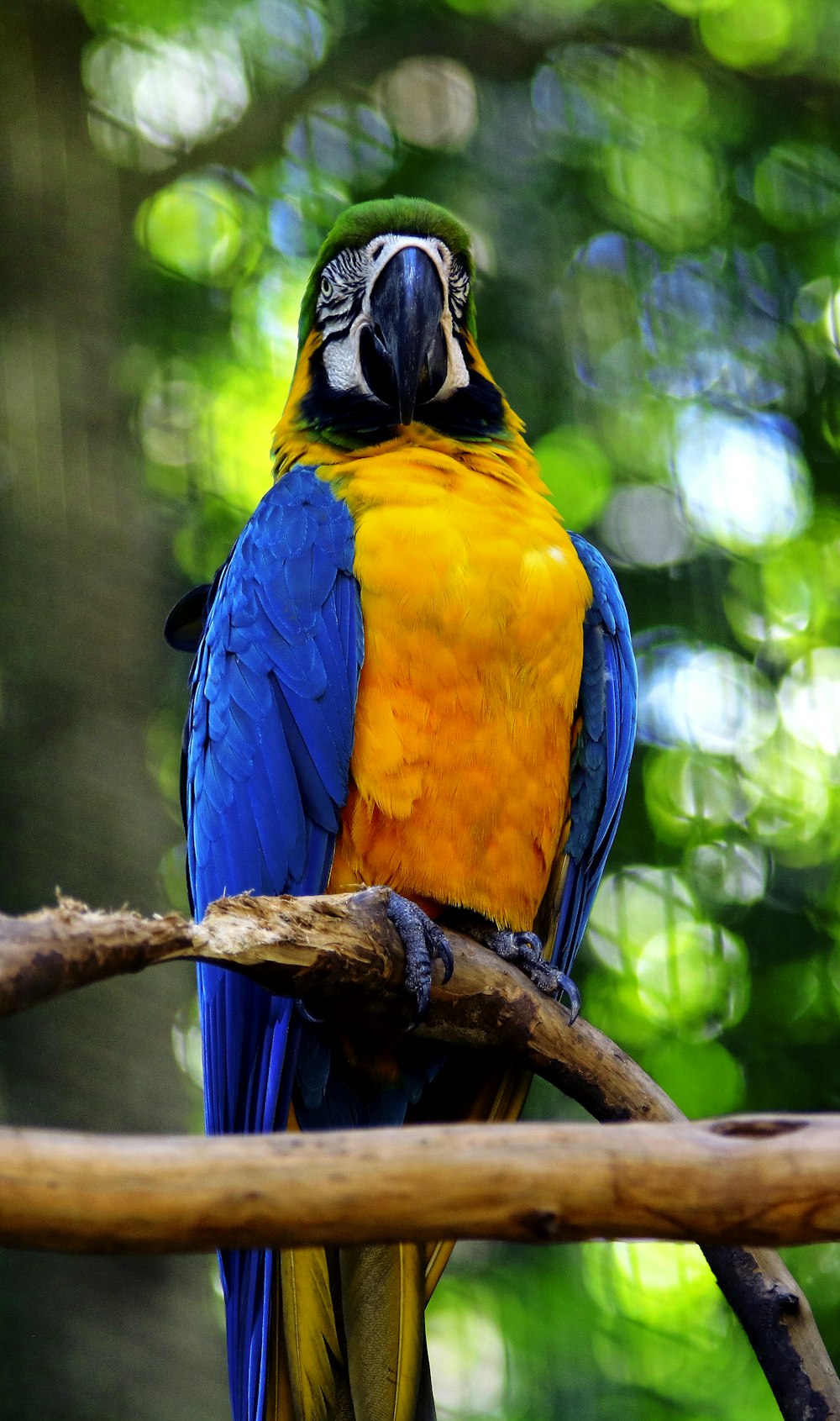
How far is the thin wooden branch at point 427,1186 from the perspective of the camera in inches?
26.8

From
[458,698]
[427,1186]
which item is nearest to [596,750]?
[458,698]

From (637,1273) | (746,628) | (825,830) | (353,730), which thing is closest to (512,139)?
(746,628)

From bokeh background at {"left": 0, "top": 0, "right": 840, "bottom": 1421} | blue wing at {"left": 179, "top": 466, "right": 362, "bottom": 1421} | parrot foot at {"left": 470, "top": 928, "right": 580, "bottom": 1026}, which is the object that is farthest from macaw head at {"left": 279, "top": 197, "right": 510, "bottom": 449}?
bokeh background at {"left": 0, "top": 0, "right": 840, "bottom": 1421}

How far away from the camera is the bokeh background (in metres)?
2.55

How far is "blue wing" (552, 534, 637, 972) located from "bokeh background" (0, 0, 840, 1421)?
92 cm

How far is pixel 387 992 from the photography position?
1.37 meters

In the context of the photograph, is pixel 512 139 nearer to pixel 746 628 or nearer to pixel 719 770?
pixel 746 628

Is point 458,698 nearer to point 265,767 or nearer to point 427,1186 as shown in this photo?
point 265,767

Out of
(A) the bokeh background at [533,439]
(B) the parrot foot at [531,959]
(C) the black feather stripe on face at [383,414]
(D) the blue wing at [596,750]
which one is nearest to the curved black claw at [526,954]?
(B) the parrot foot at [531,959]

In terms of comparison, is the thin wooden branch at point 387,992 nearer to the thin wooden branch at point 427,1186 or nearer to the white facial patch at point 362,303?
the thin wooden branch at point 427,1186

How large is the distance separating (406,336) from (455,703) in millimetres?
631

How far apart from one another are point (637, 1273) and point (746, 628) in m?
1.42

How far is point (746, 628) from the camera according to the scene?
112 inches

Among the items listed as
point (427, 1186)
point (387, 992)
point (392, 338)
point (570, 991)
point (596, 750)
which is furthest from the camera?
point (392, 338)
